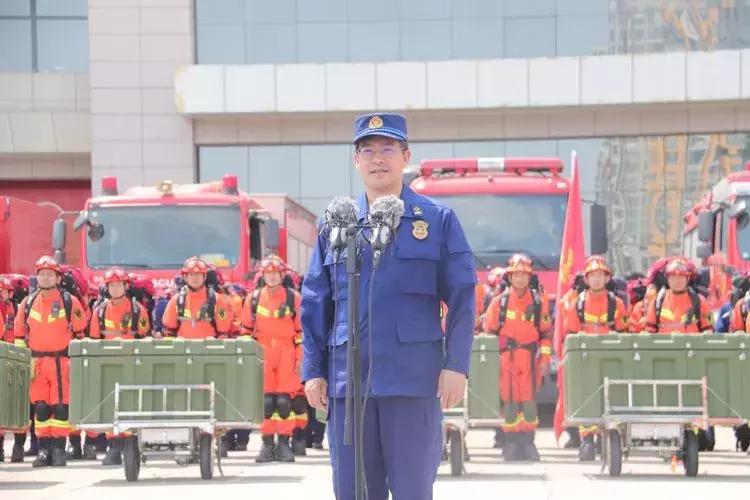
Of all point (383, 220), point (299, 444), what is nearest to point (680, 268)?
point (299, 444)

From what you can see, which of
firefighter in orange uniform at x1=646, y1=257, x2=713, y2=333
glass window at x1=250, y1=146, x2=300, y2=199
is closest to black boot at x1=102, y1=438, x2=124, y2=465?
firefighter in orange uniform at x1=646, y1=257, x2=713, y2=333

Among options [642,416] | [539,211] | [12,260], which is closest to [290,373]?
[642,416]

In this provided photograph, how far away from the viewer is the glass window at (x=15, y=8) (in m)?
38.6

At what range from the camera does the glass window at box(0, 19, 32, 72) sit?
38.6 m

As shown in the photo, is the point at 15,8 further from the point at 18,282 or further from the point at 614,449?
the point at 614,449

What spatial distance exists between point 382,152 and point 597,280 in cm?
1048

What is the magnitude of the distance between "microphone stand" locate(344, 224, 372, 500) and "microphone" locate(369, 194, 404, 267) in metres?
0.09

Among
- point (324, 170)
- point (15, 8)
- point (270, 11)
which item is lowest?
point (324, 170)

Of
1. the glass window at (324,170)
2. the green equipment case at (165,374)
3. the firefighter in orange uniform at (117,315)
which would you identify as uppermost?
the glass window at (324,170)

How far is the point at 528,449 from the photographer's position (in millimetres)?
17375

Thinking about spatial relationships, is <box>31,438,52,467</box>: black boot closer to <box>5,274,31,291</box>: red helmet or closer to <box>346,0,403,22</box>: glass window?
<box>5,274,31,291</box>: red helmet

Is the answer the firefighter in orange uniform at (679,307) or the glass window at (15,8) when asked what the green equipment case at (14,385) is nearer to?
the firefighter in orange uniform at (679,307)

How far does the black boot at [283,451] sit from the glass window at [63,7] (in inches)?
905

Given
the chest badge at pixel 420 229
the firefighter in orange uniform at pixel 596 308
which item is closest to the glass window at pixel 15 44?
the firefighter in orange uniform at pixel 596 308
